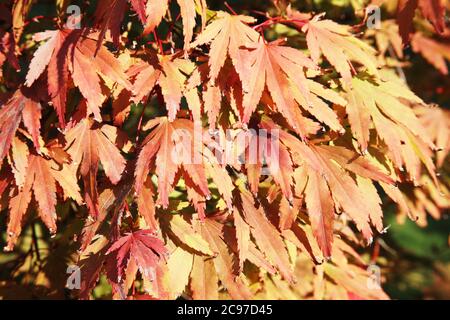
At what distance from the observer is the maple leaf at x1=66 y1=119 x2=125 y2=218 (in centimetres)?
113

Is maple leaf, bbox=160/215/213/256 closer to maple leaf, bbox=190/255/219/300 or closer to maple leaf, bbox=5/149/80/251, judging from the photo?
maple leaf, bbox=190/255/219/300

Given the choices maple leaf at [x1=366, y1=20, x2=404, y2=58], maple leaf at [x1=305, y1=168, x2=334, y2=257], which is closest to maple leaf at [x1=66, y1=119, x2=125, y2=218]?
maple leaf at [x1=305, y1=168, x2=334, y2=257]

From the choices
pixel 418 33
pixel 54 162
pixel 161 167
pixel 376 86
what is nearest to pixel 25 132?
pixel 54 162

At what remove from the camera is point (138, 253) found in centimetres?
105

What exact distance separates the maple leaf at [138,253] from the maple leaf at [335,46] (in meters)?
0.49

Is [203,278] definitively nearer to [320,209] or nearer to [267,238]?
[267,238]

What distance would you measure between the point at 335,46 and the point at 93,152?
22.0 inches

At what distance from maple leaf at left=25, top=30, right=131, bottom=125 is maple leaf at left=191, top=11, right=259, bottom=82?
171mm

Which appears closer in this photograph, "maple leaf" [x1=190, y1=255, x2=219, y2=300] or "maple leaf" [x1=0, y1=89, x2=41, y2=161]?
"maple leaf" [x1=0, y1=89, x2=41, y2=161]

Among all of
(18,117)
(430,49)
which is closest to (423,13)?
(18,117)

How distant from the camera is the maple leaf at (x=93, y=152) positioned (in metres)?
1.13

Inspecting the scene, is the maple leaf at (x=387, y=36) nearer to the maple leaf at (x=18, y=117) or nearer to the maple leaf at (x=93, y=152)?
the maple leaf at (x=93, y=152)

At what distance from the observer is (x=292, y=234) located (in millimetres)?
1215

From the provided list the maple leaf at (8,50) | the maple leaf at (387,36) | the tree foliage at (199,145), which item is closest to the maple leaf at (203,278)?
the tree foliage at (199,145)
